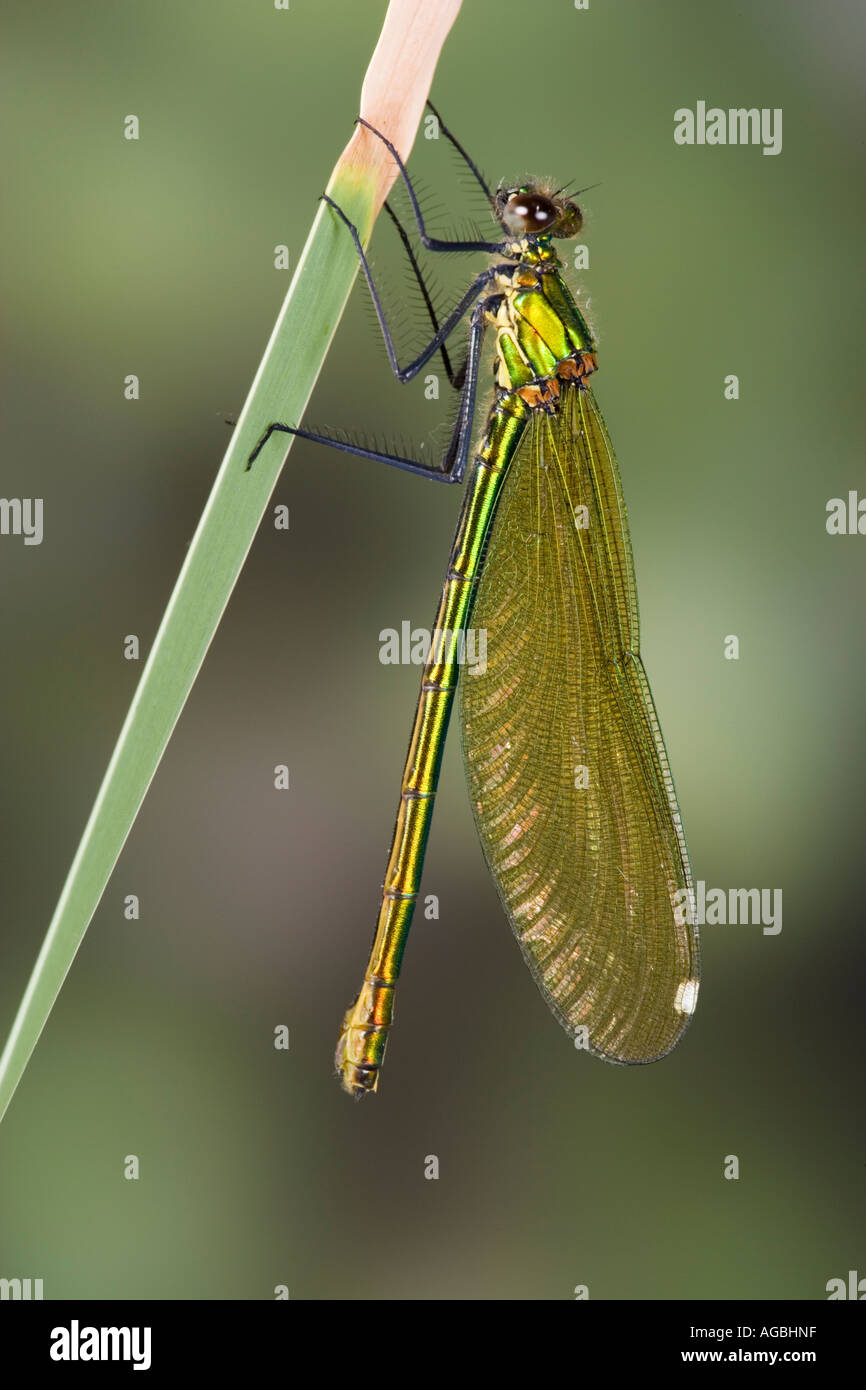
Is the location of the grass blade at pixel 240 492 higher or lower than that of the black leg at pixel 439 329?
lower

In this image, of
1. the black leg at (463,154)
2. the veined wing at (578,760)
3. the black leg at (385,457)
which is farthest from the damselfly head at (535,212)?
the black leg at (385,457)

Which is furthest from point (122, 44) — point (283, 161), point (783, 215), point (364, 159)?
point (783, 215)

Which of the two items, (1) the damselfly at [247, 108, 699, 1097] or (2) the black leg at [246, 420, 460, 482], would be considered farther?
(1) the damselfly at [247, 108, 699, 1097]

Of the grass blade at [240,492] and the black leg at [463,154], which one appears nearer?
the grass blade at [240,492]

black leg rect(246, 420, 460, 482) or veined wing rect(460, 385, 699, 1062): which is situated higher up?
black leg rect(246, 420, 460, 482)

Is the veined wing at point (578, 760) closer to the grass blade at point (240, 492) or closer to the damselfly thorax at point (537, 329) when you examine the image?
the damselfly thorax at point (537, 329)

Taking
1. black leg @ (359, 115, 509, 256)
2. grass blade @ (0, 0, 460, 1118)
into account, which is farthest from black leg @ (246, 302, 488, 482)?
grass blade @ (0, 0, 460, 1118)

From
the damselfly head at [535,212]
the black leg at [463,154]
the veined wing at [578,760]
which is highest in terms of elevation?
the black leg at [463,154]

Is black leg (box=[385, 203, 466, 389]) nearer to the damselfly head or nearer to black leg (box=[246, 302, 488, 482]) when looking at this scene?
black leg (box=[246, 302, 488, 482])

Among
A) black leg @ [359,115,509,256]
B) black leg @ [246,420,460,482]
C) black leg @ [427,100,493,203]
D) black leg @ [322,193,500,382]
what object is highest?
black leg @ [427,100,493,203]
